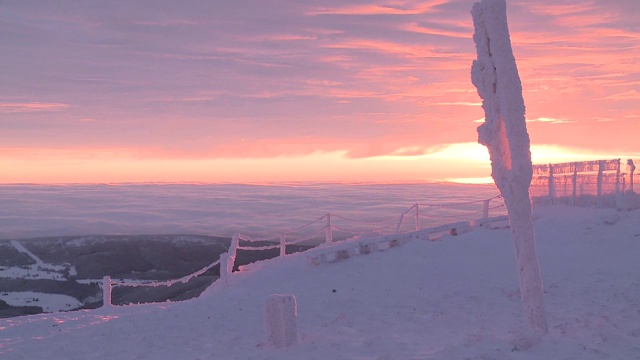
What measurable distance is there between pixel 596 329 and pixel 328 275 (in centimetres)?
823

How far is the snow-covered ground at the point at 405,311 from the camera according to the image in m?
7.92

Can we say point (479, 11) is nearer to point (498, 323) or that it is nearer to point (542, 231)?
point (498, 323)

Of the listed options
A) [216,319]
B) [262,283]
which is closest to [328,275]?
[262,283]

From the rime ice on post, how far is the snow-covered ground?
169mm

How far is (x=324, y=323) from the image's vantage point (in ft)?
33.7

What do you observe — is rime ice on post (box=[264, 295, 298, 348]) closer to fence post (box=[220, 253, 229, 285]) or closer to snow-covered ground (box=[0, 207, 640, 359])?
snow-covered ground (box=[0, 207, 640, 359])

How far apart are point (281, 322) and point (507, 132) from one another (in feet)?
13.7

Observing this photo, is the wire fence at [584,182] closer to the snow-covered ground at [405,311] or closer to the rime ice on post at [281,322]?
the snow-covered ground at [405,311]

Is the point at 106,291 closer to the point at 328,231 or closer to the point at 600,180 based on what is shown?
the point at 328,231

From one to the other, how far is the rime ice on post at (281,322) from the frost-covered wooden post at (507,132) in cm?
334

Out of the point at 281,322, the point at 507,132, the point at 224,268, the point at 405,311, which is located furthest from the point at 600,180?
the point at 281,322

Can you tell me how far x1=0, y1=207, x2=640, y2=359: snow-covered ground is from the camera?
26.0ft

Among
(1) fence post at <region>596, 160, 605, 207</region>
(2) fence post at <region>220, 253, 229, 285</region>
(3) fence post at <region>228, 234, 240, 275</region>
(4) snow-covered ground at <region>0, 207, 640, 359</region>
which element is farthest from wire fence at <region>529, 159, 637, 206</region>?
(2) fence post at <region>220, 253, 229, 285</region>

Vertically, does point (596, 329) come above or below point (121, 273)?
→ above
